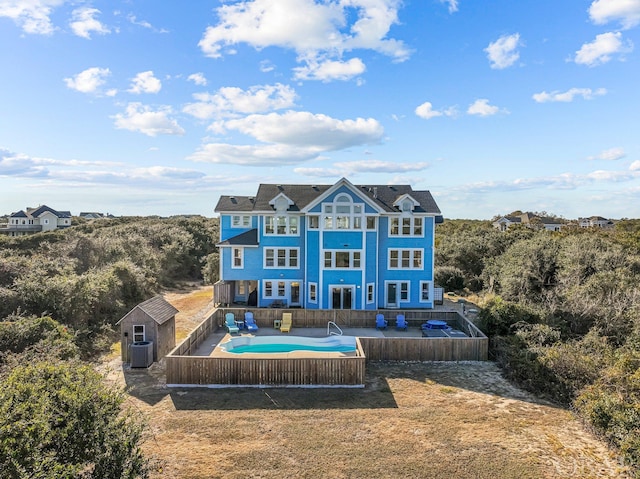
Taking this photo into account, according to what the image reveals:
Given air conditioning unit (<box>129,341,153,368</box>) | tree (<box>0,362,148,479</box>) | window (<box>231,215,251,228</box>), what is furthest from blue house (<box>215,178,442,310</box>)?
tree (<box>0,362,148,479</box>)

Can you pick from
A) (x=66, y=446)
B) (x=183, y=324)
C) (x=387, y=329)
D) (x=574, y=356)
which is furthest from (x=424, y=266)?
(x=66, y=446)

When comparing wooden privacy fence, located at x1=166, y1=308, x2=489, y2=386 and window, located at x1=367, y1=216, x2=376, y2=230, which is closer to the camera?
wooden privacy fence, located at x1=166, y1=308, x2=489, y2=386

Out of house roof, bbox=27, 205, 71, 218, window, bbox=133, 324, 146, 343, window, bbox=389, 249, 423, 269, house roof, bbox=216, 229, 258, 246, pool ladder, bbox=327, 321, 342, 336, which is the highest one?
house roof, bbox=27, 205, 71, 218

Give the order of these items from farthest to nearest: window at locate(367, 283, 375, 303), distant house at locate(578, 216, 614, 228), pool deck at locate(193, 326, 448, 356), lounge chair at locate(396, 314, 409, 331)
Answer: distant house at locate(578, 216, 614, 228), window at locate(367, 283, 375, 303), lounge chair at locate(396, 314, 409, 331), pool deck at locate(193, 326, 448, 356)

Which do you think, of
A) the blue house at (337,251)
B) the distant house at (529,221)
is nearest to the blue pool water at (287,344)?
the blue house at (337,251)

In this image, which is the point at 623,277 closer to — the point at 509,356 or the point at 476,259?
the point at 509,356

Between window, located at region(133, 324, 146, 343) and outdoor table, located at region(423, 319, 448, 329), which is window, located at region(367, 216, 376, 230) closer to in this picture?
outdoor table, located at region(423, 319, 448, 329)
